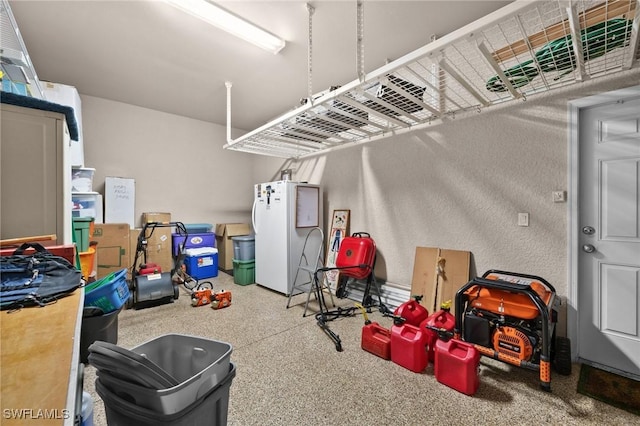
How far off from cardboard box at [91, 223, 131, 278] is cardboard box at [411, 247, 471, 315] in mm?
4214

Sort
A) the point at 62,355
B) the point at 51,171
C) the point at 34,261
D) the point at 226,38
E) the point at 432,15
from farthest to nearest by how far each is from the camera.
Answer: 1. the point at 226,38
2. the point at 432,15
3. the point at 51,171
4. the point at 34,261
5. the point at 62,355

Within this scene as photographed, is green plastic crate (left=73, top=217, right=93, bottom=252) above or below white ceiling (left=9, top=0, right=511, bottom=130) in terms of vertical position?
below

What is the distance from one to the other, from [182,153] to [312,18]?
3.95 meters

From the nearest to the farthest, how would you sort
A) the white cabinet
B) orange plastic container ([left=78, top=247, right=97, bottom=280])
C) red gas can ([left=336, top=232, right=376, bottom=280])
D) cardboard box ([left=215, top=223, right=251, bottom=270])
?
1. the white cabinet
2. orange plastic container ([left=78, top=247, right=97, bottom=280])
3. red gas can ([left=336, top=232, right=376, bottom=280])
4. cardboard box ([left=215, top=223, right=251, bottom=270])

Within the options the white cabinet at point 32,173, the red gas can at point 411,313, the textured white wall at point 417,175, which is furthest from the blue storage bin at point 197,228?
the red gas can at point 411,313

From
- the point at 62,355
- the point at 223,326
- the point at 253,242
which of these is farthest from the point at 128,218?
the point at 62,355

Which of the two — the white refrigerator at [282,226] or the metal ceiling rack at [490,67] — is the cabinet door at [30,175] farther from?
the white refrigerator at [282,226]

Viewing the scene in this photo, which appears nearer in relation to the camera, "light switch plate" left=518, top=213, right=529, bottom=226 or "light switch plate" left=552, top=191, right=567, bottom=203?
"light switch plate" left=552, top=191, right=567, bottom=203

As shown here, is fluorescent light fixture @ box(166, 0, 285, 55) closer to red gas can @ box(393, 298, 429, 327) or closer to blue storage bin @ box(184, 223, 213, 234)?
red gas can @ box(393, 298, 429, 327)

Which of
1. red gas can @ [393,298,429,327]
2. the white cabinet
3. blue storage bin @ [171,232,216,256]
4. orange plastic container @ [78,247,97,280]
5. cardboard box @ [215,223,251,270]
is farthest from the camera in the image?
cardboard box @ [215,223,251,270]

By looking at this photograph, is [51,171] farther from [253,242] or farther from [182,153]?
[182,153]

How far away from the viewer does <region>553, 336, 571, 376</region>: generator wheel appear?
201cm

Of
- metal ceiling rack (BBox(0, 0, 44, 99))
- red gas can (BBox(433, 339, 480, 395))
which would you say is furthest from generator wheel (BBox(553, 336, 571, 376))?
metal ceiling rack (BBox(0, 0, 44, 99))

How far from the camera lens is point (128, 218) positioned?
174 inches
